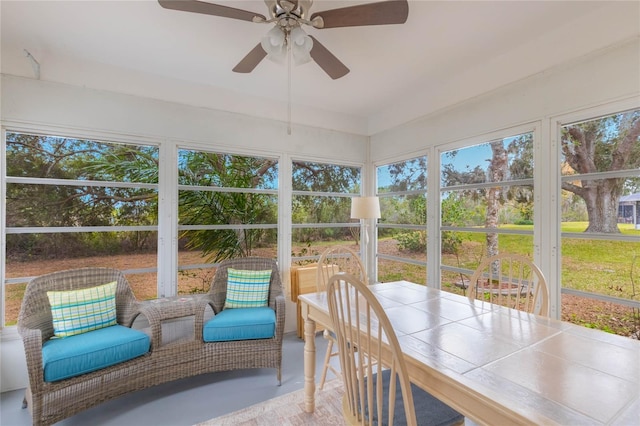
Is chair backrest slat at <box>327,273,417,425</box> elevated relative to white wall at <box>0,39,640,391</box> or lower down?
lower down

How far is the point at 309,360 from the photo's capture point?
6.27 ft

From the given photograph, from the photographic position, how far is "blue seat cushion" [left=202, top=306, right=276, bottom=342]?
2.36 meters

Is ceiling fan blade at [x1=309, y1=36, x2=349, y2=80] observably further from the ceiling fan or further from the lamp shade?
the lamp shade

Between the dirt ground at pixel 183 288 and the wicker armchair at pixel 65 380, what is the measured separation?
0.99 feet

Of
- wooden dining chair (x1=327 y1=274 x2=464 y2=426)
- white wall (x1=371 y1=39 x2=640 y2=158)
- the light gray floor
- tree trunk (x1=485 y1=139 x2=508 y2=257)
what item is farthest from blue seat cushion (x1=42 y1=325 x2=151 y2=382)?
white wall (x1=371 y1=39 x2=640 y2=158)

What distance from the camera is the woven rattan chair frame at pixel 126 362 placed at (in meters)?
1.79

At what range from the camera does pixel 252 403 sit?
83.6 inches

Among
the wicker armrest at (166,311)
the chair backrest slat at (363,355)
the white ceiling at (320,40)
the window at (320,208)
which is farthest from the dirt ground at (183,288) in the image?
the chair backrest slat at (363,355)

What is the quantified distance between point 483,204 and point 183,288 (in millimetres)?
3204

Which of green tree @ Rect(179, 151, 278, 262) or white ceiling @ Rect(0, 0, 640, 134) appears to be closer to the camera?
white ceiling @ Rect(0, 0, 640, 134)

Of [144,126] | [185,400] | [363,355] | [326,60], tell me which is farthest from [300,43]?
[185,400]

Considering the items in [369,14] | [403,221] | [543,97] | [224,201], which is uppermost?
[369,14]

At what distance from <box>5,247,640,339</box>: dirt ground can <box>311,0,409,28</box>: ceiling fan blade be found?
239cm

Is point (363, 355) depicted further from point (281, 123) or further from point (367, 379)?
point (281, 123)
